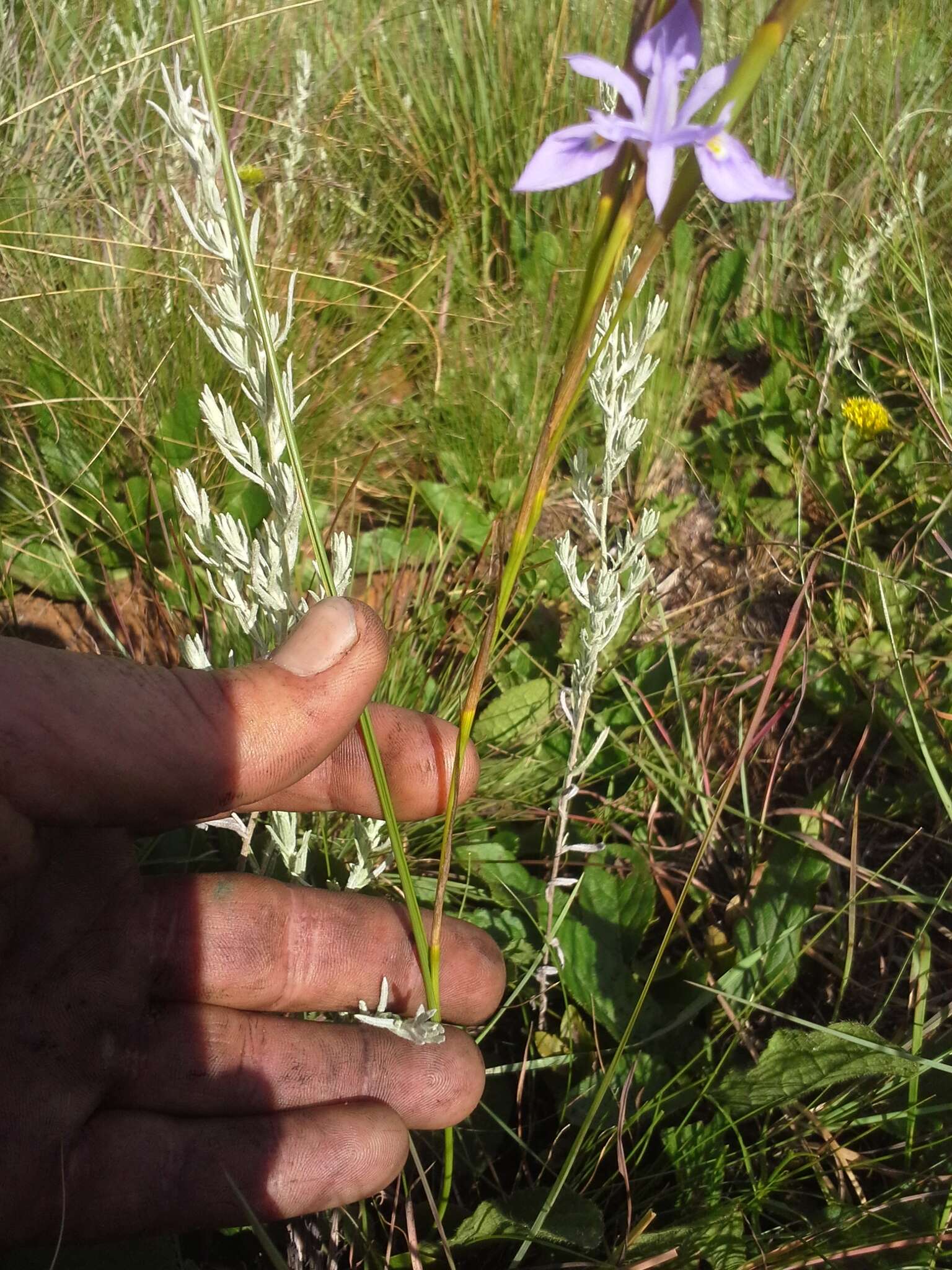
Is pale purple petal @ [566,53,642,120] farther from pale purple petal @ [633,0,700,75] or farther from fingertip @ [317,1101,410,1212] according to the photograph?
fingertip @ [317,1101,410,1212]

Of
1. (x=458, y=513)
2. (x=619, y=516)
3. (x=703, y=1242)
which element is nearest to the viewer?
(x=703, y=1242)

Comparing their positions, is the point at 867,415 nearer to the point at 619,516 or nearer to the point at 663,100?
the point at 619,516

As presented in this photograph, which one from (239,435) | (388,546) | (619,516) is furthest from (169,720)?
(619,516)

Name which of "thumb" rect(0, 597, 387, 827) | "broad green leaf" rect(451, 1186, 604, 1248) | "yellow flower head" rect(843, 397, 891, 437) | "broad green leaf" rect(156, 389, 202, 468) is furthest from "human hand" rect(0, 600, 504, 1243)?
"yellow flower head" rect(843, 397, 891, 437)

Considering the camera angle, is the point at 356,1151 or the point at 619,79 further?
the point at 356,1151

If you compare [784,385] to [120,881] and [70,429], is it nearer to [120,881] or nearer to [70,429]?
[70,429]

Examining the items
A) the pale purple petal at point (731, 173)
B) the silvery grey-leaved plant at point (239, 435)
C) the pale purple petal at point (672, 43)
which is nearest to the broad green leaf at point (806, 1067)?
the silvery grey-leaved plant at point (239, 435)
